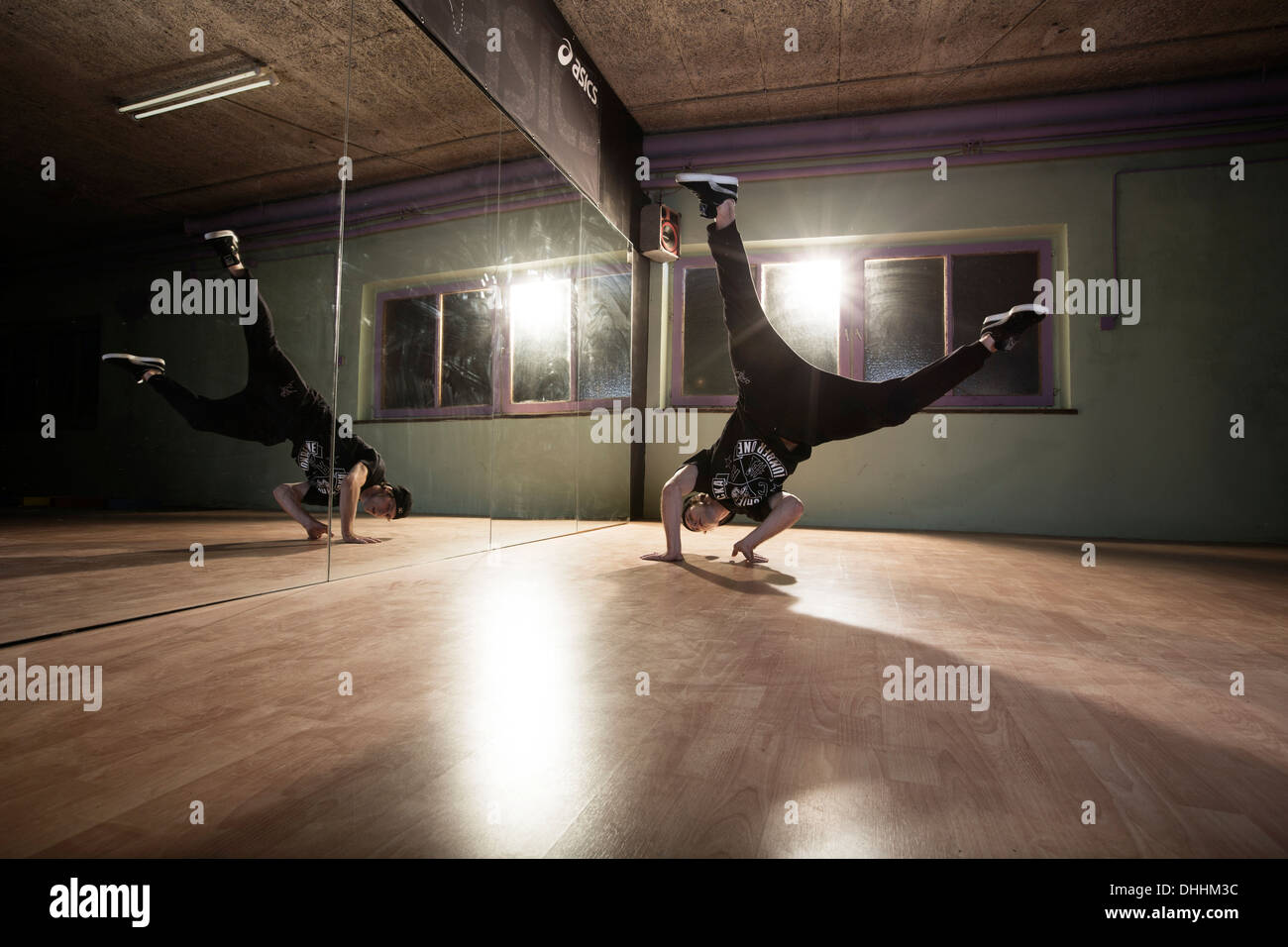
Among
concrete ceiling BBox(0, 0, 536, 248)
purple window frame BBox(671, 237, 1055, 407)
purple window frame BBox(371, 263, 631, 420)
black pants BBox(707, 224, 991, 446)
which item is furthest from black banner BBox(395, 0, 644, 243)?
black pants BBox(707, 224, 991, 446)

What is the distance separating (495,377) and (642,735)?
2724 mm

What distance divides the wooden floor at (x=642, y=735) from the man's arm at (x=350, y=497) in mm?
520

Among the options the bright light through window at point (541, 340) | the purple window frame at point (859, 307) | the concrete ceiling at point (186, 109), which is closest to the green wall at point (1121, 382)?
the purple window frame at point (859, 307)

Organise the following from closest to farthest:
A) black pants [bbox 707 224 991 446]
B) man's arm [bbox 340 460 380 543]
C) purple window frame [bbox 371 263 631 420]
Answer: man's arm [bbox 340 460 380 543]
purple window frame [bbox 371 263 631 420]
black pants [bbox 707 224 991 446]

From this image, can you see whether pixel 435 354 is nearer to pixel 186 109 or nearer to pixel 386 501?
pixel 386 501

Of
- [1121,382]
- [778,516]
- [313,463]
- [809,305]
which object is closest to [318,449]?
[313,463]

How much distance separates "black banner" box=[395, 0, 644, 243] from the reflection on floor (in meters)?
2.10

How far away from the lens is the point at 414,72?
2732 millimetres

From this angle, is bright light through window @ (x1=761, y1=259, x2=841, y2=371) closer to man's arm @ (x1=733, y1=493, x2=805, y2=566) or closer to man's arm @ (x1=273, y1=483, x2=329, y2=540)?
man's arm @ (x1=733, y1=493, x2=805, y2=566)

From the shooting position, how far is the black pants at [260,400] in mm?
2129

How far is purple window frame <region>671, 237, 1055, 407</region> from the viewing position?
5.52m

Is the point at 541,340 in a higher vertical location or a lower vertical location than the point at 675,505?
higher

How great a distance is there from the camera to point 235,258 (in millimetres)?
2109

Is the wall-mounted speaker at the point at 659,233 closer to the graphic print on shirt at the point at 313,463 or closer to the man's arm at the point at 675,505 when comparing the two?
the man's arm at the point at 675,505
